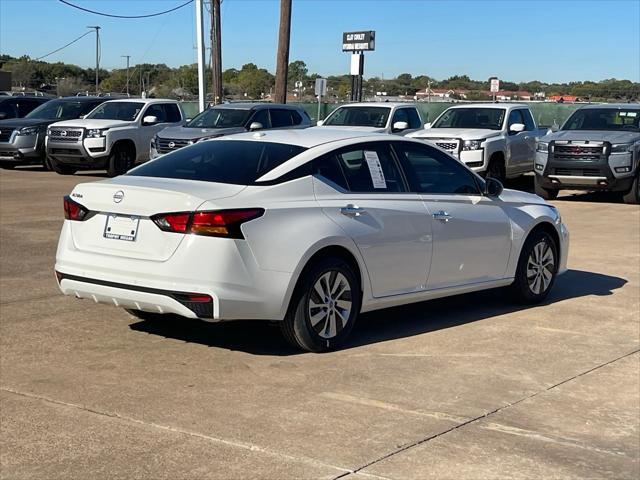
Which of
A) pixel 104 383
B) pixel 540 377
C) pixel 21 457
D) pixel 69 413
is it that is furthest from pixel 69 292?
pixel 540 377

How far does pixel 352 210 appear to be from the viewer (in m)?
6.68

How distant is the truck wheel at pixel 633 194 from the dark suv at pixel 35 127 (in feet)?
43.7

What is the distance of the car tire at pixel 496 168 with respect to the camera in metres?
18.8

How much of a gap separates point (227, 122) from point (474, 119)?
17.4 ft

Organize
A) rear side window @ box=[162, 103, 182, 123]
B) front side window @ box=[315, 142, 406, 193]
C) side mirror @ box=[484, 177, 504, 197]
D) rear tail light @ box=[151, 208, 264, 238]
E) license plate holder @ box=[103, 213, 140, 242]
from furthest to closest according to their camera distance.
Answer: rear side window @ box=[162, 103, 182, 123]
side mirror @ box=[484, 177, 504, 197]
front side window @ box=[315, 142, 406, 193]
license plate holder @ box=[103, 213, 140, 242]
rear tail light @ box=[151, 208, 264, 238]

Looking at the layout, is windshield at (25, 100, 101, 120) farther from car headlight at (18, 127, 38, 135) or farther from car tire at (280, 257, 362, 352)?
car tire at (280, 257, 362, 352)

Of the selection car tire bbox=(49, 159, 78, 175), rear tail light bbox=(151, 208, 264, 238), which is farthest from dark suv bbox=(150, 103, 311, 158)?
rear tail light bbox=(151, 208, 264, 238)

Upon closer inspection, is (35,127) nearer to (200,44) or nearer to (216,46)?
(200,44)

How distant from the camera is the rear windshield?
6547 mm

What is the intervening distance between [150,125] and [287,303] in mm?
16870

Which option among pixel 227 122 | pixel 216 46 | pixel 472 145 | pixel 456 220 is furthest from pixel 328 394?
pixel 216 46

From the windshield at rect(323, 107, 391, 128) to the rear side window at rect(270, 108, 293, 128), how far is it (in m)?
1.01

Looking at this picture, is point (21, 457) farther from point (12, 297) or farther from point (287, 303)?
point (12, 297)

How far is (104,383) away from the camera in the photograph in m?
5.77
